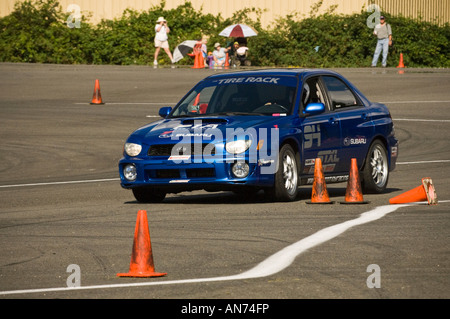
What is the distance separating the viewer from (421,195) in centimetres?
1230

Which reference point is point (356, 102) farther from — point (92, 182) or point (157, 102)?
point (157, 102)

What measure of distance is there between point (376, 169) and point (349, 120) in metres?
0.88

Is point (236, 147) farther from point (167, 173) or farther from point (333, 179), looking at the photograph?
point (333, 179)

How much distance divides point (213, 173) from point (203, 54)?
99.5ft

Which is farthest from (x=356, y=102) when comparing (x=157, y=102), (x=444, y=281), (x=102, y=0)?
(x=102, y=0)

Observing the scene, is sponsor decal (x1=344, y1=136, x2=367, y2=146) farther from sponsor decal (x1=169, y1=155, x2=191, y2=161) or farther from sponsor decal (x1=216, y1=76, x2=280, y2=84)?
sponsor decal (x1=169, y1=155, x2=191, y2=161)

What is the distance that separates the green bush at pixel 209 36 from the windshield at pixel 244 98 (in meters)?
30.8

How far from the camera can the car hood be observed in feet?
40.9

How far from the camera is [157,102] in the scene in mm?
29344

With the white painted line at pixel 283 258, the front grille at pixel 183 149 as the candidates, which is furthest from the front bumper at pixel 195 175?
the white painted line at pixel 283 258

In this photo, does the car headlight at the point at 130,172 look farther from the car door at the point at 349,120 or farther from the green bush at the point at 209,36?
the green bush at the point at 209,36

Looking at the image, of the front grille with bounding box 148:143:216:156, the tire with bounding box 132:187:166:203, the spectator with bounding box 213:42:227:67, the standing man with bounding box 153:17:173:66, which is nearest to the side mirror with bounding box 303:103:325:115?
the front grille with bounding box 148:143:216:156

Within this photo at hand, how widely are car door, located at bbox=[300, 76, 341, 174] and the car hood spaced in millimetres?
545

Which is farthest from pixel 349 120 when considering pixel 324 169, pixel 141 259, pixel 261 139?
pixel 141 259
